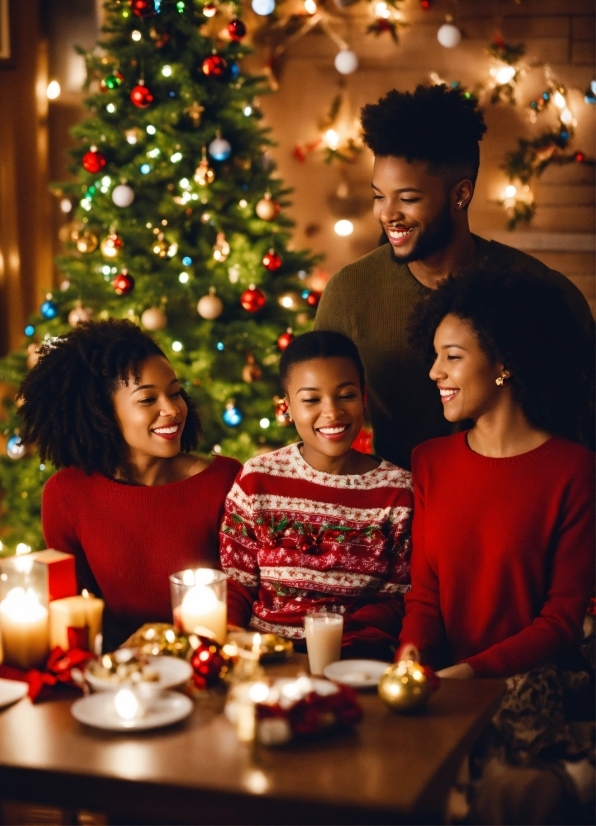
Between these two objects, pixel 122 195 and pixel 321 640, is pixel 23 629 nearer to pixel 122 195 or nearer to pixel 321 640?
pixel 321 640

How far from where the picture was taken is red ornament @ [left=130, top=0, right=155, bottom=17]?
3.44 metres

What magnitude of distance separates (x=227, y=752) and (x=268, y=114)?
4.11m

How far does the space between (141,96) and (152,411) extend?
5.93ft

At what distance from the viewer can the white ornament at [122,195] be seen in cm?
359

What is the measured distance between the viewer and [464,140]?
2414mm

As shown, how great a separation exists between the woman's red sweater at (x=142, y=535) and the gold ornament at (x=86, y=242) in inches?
66.6

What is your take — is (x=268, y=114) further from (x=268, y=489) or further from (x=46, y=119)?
(x=268, y=489)

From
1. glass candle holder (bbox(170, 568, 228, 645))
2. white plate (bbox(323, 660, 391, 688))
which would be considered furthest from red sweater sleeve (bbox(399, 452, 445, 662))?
glass candle holder (bbox(170, 568, 228, 645))

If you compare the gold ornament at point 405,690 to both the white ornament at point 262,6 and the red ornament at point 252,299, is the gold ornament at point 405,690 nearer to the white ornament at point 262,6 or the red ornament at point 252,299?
the red ornament at point 252,299

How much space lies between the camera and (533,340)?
204cm

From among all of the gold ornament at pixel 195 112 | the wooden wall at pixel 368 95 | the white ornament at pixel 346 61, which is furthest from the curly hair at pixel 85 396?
the white ornament at pixel 346 61

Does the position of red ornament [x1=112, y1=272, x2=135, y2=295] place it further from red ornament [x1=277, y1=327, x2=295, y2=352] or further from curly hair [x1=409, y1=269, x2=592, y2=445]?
curly hair [x1=409, y1=269, x2=592, y2=445]

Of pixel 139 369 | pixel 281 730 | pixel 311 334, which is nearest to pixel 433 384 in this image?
pixel 311 334

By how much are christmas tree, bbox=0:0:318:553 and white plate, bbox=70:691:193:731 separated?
7.34 ft
